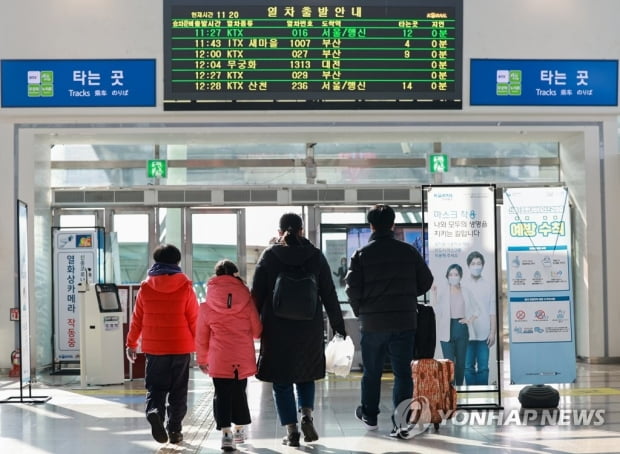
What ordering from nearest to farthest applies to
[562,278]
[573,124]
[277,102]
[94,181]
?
[562,278], [277,102], [573,124], [94,181]

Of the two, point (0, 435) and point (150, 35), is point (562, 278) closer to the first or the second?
point (0, 435)

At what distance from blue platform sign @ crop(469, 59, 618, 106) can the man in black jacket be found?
5.27 metres

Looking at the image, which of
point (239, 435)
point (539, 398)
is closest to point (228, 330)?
point (239, 435)

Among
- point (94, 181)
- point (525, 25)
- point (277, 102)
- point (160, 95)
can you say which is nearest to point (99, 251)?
point (94, 181)

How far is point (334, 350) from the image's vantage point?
6910 millimetres

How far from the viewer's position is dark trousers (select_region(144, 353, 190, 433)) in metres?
6.63

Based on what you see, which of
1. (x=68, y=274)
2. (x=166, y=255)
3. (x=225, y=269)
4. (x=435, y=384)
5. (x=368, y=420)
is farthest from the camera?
(x=68, y=274)

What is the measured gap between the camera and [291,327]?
6.47m

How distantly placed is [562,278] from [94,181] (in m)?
7.29

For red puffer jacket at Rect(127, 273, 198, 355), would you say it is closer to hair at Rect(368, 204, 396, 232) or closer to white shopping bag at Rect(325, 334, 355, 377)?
white shopping bag at Rect(325, 334, 355, 377)

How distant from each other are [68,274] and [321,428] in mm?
6012

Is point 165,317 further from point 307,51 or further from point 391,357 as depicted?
point 307,51

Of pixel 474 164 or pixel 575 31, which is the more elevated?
pixel 575 31

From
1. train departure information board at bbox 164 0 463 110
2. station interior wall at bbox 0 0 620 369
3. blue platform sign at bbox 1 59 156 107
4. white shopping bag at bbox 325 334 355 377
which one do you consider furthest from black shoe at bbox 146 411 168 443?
blue platform sign at bbox 1 59 156 107
